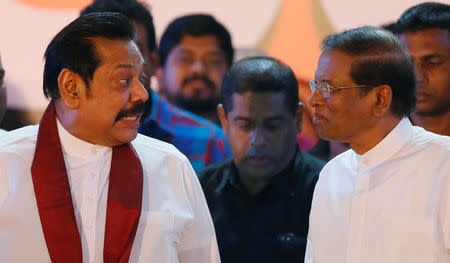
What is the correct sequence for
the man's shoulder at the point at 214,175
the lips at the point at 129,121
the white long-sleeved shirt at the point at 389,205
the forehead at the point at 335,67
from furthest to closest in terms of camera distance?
the man's shoulder at the point at 214,175 < the forehead at the point at 335,67 < the lips at the point at 129,121 < the white long-sleeved shirt at the point at 389,205

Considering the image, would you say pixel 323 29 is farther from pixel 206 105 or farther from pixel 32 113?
pixel 32 113

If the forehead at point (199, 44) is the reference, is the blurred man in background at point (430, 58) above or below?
above

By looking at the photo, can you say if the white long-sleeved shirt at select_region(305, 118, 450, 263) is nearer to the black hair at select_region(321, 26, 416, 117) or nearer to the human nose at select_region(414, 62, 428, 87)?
the black hair at select_region(321, 26, 416, 117)

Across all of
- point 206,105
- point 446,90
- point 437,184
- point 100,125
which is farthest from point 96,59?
point 206,105

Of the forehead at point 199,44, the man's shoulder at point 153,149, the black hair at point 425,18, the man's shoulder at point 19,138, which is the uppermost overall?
the black hair at point 425,18

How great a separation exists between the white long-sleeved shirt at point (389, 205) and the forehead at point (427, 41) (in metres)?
0.98

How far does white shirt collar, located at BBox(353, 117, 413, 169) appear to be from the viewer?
332cm

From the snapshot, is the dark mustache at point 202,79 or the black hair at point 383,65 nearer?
the black hair at point 383,65

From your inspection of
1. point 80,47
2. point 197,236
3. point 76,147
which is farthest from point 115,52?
point 197,236

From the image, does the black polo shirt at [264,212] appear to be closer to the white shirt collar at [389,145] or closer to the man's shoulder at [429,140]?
the white shirt collar at [389,145]

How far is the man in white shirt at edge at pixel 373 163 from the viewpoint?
3.17m

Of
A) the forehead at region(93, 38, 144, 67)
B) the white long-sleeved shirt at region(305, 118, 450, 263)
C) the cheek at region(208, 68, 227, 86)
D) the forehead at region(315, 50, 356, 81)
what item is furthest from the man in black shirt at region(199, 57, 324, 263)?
the cheek at region(208, 68, 227, 86)

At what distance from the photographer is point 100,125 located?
3.34 meters

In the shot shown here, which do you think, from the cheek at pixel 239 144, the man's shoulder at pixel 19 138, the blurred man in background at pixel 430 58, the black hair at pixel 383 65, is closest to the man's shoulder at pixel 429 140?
the black hair at pixel 383 65
